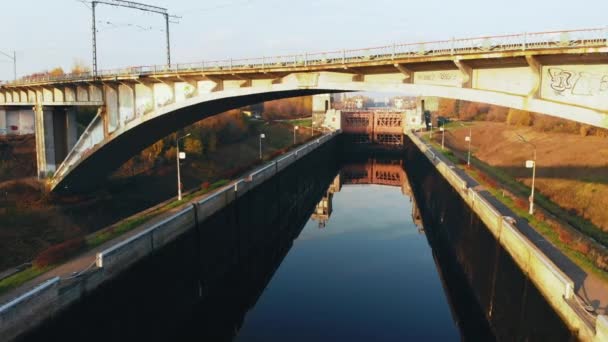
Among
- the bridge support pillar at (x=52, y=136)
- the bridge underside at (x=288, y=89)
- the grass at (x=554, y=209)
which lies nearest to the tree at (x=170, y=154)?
the bridge underside at (x=288, y=89)

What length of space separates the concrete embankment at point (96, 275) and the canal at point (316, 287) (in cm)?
32

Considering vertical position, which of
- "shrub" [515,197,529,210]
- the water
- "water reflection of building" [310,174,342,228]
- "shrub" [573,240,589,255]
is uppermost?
"shrub" [515,197,529,210]

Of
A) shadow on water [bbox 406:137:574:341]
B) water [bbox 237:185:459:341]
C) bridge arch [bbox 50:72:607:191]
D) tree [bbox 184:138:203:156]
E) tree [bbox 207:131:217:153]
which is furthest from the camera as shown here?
tree [bbox 207:131:217:153]

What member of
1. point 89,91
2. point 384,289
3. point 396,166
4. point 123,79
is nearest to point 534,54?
point 384,289

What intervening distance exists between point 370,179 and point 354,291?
41.2m

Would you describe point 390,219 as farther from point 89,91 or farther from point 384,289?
point 89,91

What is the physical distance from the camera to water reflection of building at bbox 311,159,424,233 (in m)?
41.2

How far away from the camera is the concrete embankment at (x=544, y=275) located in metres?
12.1

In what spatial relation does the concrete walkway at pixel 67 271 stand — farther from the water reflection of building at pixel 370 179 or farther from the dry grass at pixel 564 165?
→ the dry grass at pixel 564 165

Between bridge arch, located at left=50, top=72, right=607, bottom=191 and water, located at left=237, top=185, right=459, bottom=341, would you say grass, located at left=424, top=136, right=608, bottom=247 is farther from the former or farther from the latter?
bridge arch, located at left=50, top=72, right=607, bottom=191

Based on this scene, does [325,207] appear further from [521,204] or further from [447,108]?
[447,108]

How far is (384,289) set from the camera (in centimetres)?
2284

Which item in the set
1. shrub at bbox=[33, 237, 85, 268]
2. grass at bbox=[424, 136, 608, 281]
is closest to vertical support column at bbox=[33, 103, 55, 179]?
shrub at bbox=[33, 237, 85, 268]

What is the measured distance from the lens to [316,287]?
76.0ft
